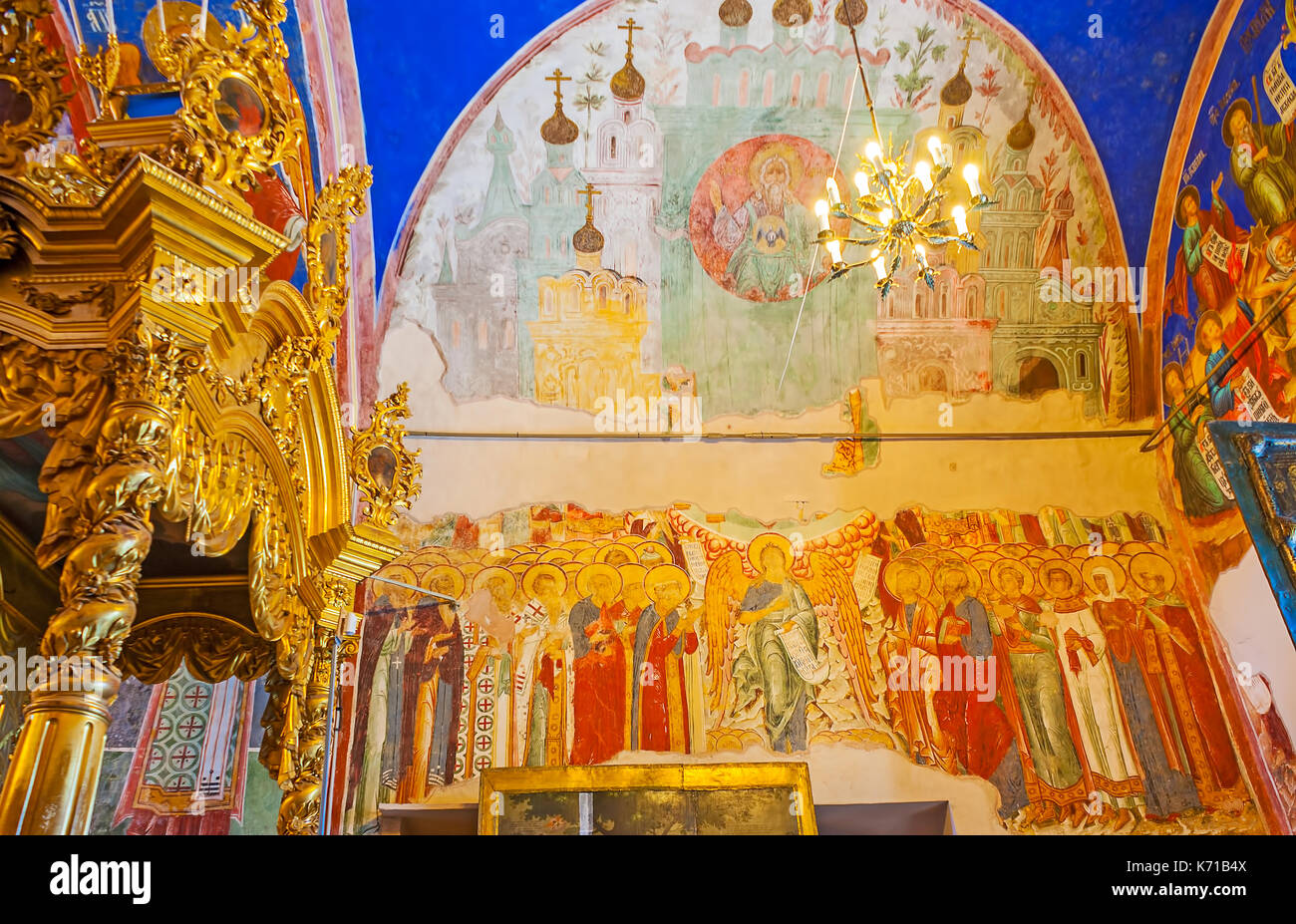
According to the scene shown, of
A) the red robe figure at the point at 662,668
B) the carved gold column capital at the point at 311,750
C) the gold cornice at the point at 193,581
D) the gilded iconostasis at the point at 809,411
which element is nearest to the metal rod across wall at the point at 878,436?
the gilded iconostasis at the point at 809,411

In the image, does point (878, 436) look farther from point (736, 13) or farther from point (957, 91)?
point (736, 13)

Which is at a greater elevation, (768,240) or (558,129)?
(558,129)

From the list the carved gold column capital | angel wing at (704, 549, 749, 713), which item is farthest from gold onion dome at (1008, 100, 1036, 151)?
the carved gold column capital

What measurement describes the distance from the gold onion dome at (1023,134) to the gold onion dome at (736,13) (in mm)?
2893

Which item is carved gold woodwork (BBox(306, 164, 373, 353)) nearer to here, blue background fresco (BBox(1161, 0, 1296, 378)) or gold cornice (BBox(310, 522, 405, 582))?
gold cornice (BBox(310, 522, 405, 582))

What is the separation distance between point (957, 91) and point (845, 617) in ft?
17.4

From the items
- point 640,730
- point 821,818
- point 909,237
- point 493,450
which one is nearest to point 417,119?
point 493,450

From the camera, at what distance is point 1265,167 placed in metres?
9.73

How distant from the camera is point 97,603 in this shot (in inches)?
128

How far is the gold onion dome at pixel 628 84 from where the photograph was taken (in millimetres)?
10781

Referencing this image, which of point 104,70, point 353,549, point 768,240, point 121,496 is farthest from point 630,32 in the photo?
point 121,496

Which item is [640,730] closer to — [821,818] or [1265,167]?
[821,818]

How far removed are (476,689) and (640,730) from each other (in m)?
1.52

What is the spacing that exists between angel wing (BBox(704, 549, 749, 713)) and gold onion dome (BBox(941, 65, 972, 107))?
498 centimetres
